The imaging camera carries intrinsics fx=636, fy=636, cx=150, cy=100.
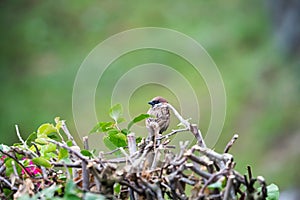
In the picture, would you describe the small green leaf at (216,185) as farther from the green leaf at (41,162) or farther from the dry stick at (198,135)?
the green leaf at (41,162)

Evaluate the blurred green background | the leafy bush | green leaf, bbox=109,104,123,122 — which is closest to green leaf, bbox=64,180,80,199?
the leafy bush

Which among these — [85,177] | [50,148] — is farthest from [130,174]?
[50,148]

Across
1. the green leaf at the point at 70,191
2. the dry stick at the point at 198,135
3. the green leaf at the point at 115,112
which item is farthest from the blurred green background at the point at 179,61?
the green leaf at the point at 70,191

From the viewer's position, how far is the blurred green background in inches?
165

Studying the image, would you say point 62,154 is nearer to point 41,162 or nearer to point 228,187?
point 41,162

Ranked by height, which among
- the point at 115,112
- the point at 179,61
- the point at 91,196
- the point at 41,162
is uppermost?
the point at 179,61

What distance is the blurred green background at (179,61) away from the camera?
13.8ft

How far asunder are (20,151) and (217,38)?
4454mm

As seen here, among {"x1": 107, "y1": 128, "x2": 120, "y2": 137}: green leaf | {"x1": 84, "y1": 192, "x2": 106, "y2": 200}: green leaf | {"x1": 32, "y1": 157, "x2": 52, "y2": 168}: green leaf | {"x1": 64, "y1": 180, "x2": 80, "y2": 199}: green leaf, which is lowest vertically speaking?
{"x1": 84, "y1": 192, "x2": 106, "y2": 200}: green leaf

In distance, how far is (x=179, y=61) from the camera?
197 inches

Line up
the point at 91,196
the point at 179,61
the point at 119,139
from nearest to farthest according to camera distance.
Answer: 1. the point at 91,196
2. the point at 119,139
3. the point at 179,61

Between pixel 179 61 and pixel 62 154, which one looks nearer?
pixel 62 154

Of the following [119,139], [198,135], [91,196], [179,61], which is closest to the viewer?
[91,196]

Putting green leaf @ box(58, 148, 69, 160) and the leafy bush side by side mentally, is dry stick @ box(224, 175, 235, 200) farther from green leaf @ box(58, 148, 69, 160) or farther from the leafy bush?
green leaf @ box(58, 148, 69, 160)
